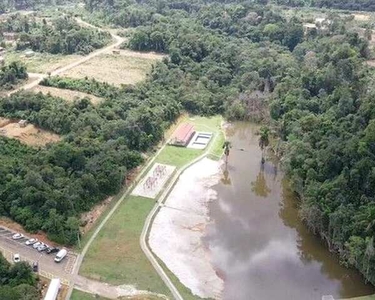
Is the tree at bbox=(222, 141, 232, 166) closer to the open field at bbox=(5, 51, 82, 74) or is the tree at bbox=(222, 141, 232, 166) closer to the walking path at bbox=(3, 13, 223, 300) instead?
the walking path at bbox=(3, 13, 223, 300)

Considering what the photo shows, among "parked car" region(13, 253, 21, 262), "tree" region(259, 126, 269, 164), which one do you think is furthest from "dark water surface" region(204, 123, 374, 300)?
"parked car" region(13, 253, 21, 262)

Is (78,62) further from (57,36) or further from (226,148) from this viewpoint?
(226,148)

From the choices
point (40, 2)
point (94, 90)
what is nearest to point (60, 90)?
point (94, 90)

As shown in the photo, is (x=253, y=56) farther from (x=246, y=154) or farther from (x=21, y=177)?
(x=21, y=177)

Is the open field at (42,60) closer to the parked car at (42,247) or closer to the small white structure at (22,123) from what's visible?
the small white structure at (22,123)

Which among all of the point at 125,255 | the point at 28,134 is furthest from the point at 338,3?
the point at 125,255

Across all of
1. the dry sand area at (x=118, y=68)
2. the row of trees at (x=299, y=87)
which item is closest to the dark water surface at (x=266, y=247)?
the row of trees at (x=299, y=87)
